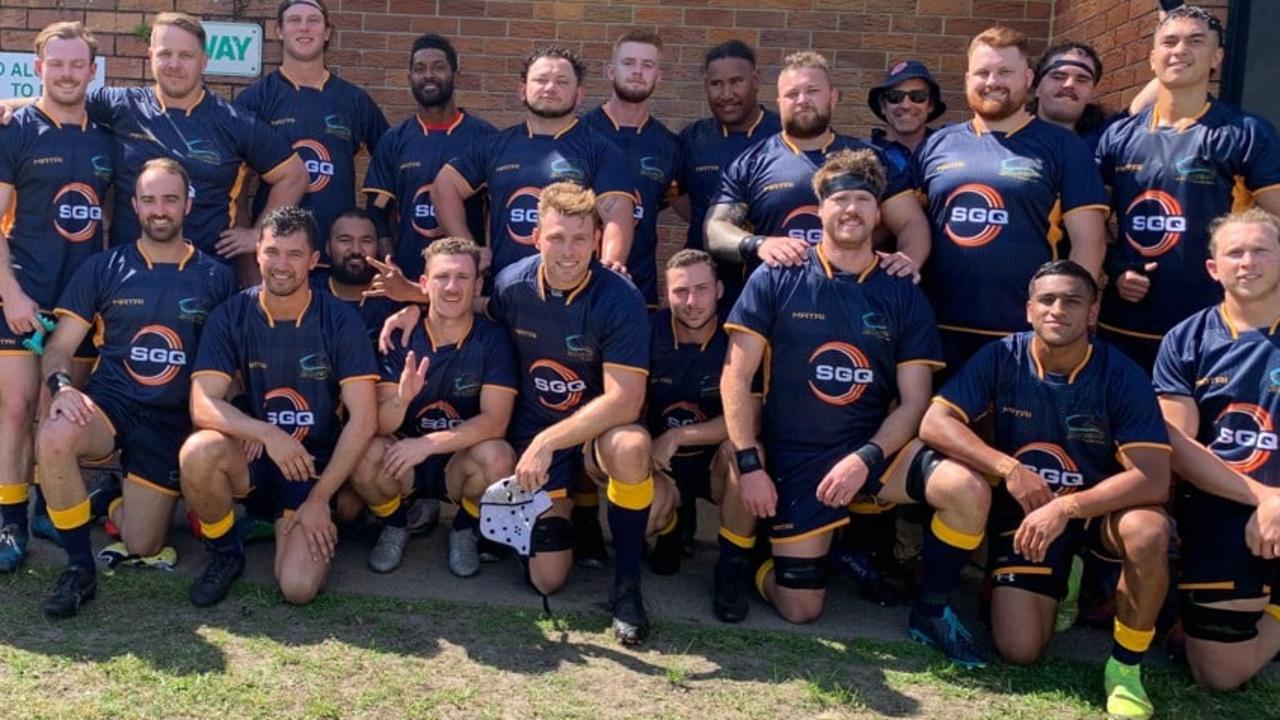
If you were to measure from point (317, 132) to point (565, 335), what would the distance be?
1847mm

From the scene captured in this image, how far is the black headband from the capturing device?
4.27 m

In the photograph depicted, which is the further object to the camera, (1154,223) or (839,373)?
(1154,223)

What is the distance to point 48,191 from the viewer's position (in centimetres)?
484

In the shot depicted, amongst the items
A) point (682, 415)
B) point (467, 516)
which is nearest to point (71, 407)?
point (467, 516)

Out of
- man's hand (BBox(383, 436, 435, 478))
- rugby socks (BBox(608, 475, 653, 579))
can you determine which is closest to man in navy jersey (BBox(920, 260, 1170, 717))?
rugby socks (BBox(608, 475, 653, 579))

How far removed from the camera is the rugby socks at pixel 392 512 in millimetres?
4691

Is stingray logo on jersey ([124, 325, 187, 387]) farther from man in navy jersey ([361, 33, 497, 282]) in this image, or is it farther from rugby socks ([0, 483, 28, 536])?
man in navy jersey ([361, 33, 497, 282])

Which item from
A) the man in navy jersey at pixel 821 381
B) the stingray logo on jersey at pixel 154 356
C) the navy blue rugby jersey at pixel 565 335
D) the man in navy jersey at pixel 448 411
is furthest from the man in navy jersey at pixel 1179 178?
the stingray logo on jersey at pixel 154 356

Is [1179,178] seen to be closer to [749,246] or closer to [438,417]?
[749,246]

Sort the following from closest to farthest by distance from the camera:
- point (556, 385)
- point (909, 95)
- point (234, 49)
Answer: point (556, 385)
point (909, 95)
point (234, 49)

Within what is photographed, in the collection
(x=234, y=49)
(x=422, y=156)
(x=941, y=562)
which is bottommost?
(x=941, y=562)

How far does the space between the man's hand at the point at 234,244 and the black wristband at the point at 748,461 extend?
8.01 ft

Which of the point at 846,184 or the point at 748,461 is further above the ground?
the point at 846,184

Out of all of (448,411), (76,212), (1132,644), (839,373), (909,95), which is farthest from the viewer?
(909,95)
